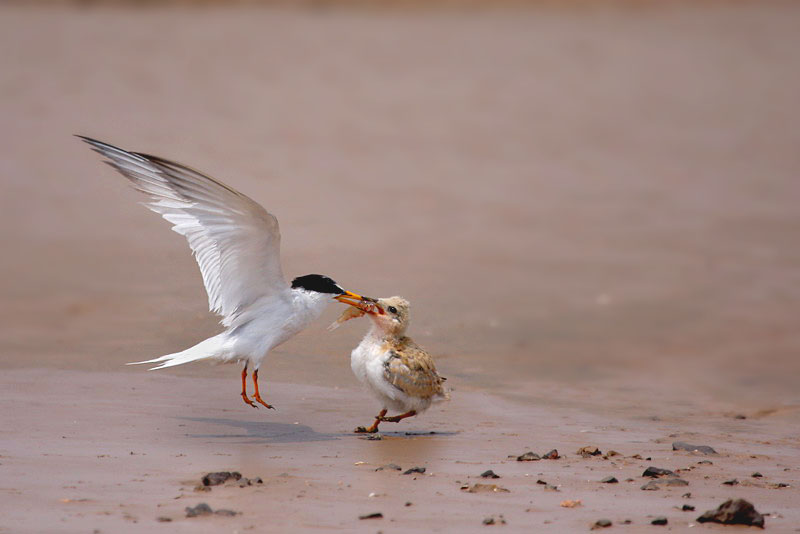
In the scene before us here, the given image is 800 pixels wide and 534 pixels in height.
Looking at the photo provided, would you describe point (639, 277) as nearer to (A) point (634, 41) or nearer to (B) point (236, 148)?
(B) point (236, 148)

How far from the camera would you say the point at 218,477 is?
5.75 metres

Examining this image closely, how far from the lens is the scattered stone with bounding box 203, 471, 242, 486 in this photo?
18.7 feet

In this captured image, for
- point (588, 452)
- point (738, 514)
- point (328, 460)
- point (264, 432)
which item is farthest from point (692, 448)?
point (264, 432)

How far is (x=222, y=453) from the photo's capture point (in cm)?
655

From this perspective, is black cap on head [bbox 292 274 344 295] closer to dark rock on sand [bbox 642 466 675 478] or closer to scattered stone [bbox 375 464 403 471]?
scattered stone [bbox 375 464 403 471]

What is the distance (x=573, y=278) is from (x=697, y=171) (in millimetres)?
4524

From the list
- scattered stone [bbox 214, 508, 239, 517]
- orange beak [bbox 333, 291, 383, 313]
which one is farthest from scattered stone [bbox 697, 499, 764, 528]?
orange beak [bbox 333, 291, 383, 313]

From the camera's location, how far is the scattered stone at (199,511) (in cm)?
516

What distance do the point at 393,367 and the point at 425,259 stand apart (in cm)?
534

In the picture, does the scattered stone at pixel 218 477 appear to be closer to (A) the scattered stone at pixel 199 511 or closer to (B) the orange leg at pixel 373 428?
(A) the scattered stone at pixel 199 511

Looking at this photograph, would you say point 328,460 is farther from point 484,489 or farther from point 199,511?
point 199,511

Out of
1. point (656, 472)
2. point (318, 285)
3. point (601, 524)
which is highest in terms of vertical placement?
point (318, 285)

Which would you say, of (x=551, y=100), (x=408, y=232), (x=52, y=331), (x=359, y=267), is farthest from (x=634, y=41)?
(x=52, y=331)

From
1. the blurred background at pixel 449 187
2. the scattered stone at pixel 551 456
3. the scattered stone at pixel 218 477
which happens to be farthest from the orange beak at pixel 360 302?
the scattered stone at pixel 218 477
